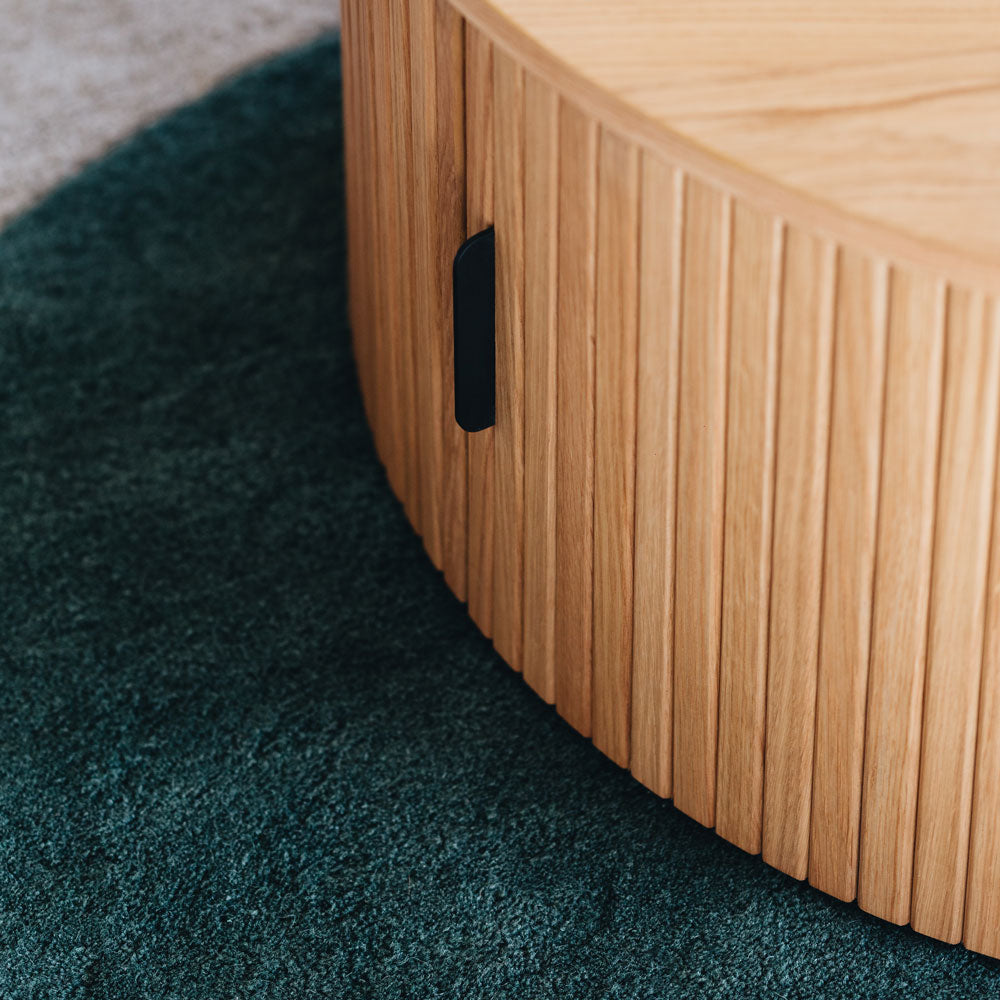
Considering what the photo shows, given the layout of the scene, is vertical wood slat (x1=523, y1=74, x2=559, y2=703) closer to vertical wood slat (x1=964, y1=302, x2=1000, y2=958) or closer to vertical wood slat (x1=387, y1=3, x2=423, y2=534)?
vertical wood slat (x1=387, y1=3, x2=423, y2=534)

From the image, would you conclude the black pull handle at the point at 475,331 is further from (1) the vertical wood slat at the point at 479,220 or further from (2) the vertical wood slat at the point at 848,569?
(2) the vertical wood slat at the point at 848,569

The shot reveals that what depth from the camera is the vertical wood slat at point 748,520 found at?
2.65 ft

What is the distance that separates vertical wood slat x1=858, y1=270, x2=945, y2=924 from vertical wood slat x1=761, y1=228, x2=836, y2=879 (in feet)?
0.12

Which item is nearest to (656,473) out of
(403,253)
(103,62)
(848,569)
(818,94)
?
(848,569)

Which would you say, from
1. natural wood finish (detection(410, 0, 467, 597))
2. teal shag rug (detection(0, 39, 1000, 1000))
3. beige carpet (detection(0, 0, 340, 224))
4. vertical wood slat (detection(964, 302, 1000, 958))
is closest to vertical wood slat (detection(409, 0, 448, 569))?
natural wood finish (detection(410, 0, 467, 597))

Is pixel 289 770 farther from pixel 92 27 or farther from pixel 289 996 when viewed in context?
pixel 92 27

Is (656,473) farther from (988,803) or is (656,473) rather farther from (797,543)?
(988,803)

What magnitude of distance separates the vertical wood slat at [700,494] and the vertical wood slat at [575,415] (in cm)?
8

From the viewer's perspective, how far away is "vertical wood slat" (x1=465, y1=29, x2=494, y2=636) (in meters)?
0.96

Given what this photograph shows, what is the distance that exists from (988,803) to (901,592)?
0.15 meters

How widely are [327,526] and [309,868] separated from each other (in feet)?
1.34

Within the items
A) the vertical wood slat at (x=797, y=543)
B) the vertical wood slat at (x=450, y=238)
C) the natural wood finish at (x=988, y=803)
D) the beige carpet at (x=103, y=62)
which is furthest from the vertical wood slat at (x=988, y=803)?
the beige carpet at (x=103, y=62)

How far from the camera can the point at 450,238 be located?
107 cm

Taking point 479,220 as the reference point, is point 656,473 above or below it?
below
